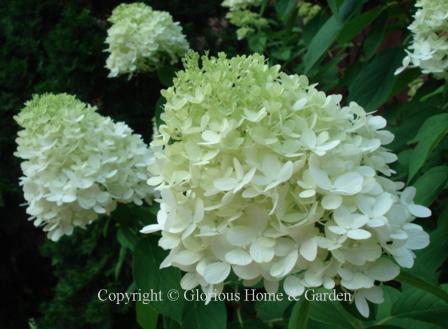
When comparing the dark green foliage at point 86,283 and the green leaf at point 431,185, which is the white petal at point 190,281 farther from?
the dark green foliage at point 86,283

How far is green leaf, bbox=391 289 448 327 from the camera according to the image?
2.81 ft

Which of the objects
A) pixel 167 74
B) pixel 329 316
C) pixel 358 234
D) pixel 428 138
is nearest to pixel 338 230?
pixel 358 234

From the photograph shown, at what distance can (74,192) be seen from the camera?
4.33ft

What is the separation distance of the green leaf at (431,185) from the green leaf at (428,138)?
0.06 m

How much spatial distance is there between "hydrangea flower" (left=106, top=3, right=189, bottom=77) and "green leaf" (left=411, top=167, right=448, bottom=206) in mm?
1176

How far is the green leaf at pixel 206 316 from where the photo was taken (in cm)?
97

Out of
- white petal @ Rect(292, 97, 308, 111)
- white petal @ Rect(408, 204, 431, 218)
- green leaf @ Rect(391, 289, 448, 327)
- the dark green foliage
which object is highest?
white petal @ Rect(292, 97, 308, 111)

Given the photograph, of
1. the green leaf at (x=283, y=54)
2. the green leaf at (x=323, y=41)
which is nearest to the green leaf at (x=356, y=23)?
the green leaf at (x=323, y=41)

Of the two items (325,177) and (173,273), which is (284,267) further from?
(173,273)

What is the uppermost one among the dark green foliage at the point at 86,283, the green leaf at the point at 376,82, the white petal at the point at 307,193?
the white petal at the point at 307,193

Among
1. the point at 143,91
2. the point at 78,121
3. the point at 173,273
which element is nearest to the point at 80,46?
the point at 143,91

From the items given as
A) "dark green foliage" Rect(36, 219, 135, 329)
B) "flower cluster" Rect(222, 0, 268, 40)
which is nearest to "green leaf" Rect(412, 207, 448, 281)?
"dark green foliage" Rect(36, 219, 135, 329)

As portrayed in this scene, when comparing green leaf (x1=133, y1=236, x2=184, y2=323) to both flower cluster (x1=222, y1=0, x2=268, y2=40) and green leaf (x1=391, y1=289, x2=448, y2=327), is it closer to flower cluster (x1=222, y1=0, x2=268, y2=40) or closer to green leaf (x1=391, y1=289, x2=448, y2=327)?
green leaf (x1=391, y1=289, x2=448, y2=327)

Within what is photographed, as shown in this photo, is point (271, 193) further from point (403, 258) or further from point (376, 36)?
point (376, 36)
